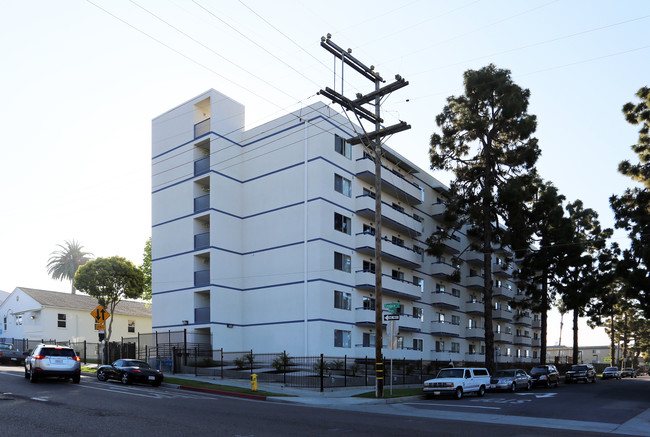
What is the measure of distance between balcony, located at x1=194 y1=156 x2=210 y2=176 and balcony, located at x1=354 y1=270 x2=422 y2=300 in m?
13.4

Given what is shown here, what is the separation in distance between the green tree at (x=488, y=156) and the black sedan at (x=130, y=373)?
81.5ft

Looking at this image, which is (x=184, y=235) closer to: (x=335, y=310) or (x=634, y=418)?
(x=335, y=310)

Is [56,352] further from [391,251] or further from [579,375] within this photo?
[579,375]

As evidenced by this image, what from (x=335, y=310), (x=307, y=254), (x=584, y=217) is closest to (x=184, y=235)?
(x=307, y=254)

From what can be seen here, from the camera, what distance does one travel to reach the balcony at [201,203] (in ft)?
137

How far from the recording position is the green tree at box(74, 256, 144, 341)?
54.1 m

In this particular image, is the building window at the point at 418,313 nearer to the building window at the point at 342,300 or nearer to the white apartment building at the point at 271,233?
the white apartment building at the point at 271,233

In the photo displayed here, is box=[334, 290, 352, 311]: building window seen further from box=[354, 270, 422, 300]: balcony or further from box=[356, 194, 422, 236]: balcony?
box=[356, 194, 422, 236]: balcony

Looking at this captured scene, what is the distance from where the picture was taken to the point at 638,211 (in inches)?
1516

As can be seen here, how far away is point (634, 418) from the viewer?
19.1m

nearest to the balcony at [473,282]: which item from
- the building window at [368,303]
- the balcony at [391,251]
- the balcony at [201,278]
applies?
the balcony at [391,251]

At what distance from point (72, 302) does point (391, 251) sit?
122 feet

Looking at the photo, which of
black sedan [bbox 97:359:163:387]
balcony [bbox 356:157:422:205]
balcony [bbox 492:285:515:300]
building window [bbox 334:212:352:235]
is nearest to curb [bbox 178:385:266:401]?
black sedan [bbox 97:359:163:387]

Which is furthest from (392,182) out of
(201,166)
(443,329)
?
(201,166)
